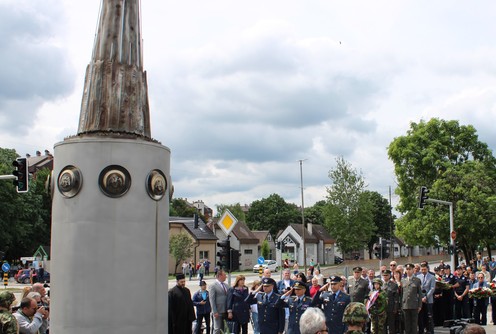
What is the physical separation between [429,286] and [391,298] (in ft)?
6.83

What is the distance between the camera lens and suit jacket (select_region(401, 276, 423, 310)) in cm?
1486

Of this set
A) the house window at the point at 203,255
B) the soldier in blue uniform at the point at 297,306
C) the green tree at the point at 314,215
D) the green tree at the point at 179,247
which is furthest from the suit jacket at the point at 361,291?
the green tree at the point at 314,215

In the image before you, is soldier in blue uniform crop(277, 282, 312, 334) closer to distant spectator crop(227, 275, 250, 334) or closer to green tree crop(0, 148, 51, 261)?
distant spectator crop(227, 275, 250, 334)

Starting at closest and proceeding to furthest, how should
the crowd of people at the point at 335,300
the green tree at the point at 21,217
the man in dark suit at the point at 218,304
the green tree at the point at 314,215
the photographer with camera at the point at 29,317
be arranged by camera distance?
the photographer with camera at the point at 29,317 < the crowd of people at the point at 335,300 < the man in dark suit at the point at 218,304 < the green tree at the point at 21,217 < the green tree at the point at 314,215

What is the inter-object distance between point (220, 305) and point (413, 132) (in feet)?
115

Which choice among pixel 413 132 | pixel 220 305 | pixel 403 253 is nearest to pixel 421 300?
pixel 220 305

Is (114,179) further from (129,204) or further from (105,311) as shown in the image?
(105,311)

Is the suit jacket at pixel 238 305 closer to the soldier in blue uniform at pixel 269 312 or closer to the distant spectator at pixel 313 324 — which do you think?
the soldier in blue uniform at pixel 269 312

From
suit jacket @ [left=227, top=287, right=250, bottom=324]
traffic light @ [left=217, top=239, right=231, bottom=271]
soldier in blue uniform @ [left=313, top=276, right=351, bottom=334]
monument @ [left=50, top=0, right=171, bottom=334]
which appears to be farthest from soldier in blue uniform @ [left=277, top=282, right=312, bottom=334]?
monument @ [left=50, top=0, right=171, bottom=334]

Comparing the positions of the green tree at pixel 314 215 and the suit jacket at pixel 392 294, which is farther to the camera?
the green tree at pixel 314 215

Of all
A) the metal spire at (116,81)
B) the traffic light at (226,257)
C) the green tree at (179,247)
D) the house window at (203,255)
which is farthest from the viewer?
the house window at (203,255)

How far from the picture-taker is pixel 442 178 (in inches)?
1705

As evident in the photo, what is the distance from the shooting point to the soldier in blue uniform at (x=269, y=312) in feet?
41.4

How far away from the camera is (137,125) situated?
264 inches
